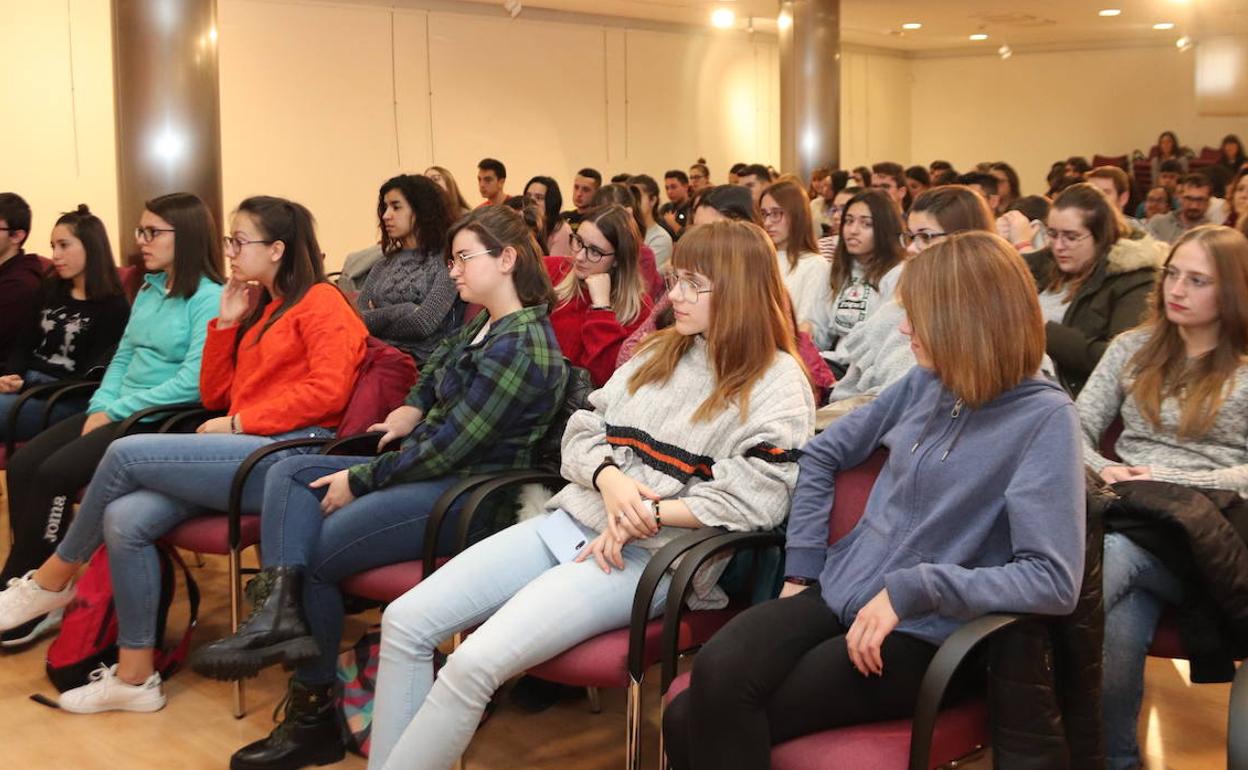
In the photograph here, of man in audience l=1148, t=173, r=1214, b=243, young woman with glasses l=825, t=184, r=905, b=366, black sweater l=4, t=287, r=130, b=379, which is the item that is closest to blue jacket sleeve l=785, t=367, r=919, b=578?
young woman with glasses l=825, t=184, r=905, b=366

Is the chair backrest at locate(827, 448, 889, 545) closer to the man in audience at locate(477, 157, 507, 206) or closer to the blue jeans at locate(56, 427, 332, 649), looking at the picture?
the blue jeans at locate(56, 427, 332, 649)

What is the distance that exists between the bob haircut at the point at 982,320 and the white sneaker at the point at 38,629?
2885 mm

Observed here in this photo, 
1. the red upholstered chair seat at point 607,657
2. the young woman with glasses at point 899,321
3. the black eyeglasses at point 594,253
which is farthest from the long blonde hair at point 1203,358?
the black eyeglasses at point 594,253

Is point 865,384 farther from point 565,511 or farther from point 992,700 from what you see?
point 992,700

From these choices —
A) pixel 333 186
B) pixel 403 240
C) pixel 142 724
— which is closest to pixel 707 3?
pixel 333 186

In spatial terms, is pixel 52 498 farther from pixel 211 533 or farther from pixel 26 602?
pixel 211 533

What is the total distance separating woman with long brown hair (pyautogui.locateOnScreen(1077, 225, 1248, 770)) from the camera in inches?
97.3

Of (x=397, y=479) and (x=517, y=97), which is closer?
(x=397, y=479)

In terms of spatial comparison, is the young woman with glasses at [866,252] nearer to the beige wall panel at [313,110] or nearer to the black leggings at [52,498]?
the black leggings at [52,498]

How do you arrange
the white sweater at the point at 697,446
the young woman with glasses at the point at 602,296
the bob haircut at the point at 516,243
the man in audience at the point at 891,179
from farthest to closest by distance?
the man in audience at the point at 891,179 → the young woman with glasses at the point at 602,296 → the bob haircut at the point at 516,243 → the white sweater at the point at 697,446

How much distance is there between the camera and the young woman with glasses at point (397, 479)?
9.69 ft

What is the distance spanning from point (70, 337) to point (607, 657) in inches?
115

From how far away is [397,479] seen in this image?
3055mm

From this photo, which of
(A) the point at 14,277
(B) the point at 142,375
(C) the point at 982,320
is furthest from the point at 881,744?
(A) the point at 14,277
